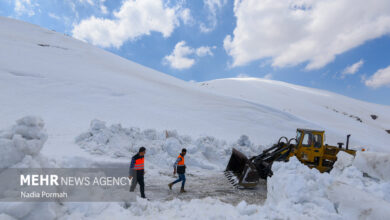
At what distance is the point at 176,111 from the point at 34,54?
15072mm

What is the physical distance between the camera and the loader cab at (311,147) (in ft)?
24.4

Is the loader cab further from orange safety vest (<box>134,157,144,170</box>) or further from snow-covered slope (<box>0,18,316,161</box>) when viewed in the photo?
orange safety vest (<box>134,157,144,170</box>)

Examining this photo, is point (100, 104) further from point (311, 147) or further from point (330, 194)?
point (330, 194)

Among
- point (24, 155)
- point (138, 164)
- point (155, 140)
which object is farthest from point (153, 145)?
point (24, 155)

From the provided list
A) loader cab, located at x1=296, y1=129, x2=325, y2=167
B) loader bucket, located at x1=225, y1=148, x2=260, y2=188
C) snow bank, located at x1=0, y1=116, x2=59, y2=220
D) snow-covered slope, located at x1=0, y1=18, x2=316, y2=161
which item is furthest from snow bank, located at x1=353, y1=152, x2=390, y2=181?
snow-covered slope, located at x1=0, y1=18, x2=316, y2=161

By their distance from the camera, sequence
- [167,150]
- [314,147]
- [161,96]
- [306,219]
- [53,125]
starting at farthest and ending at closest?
1. [161,96]
2. [53,125]
3. [167,150]
4. [314,147]
5. [306,219]

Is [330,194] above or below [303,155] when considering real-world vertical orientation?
above

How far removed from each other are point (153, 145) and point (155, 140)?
0.40 metres

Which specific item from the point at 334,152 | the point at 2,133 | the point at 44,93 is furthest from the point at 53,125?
the point at 334,152

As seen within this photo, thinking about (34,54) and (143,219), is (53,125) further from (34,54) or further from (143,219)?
(34,54)

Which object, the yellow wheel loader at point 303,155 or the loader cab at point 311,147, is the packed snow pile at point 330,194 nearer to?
the yellow wheel loader at point 303,155

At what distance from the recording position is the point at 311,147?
745 cm

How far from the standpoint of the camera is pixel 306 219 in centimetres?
314

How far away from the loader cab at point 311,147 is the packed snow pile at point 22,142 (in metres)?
7.35
